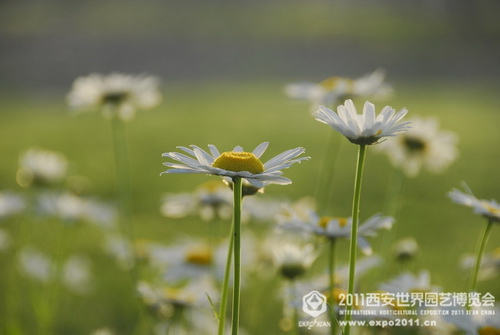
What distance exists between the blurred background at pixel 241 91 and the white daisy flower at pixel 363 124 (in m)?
1.13

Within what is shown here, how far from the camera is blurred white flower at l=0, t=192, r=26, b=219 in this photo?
2.08 metres

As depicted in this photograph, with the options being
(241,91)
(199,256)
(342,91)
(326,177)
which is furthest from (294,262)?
(241,91)

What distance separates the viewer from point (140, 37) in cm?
1505

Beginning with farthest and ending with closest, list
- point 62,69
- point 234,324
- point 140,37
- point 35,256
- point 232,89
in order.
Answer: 1. point 140,37
2. point 62,69
3. point 232,89
4. point 35,256
5. point 234,324

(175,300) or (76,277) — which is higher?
(76,277)

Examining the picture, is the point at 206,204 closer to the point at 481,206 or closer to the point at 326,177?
the point at 481,206

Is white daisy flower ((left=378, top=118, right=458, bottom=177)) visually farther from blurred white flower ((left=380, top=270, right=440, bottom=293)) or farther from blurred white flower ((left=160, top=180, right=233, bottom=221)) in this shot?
blurred white flower ((left=380, top=270, right=440, bottom=293))

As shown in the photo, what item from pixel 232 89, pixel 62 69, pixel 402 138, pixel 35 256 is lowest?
pixel 35 256

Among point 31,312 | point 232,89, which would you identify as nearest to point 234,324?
point 31,312

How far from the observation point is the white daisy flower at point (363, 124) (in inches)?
34.3

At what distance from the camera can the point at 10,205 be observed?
6.95 ft

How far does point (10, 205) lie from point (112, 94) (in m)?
0.54

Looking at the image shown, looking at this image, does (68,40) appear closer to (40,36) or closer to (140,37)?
(40,36)

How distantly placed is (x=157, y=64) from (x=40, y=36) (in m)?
3.94
